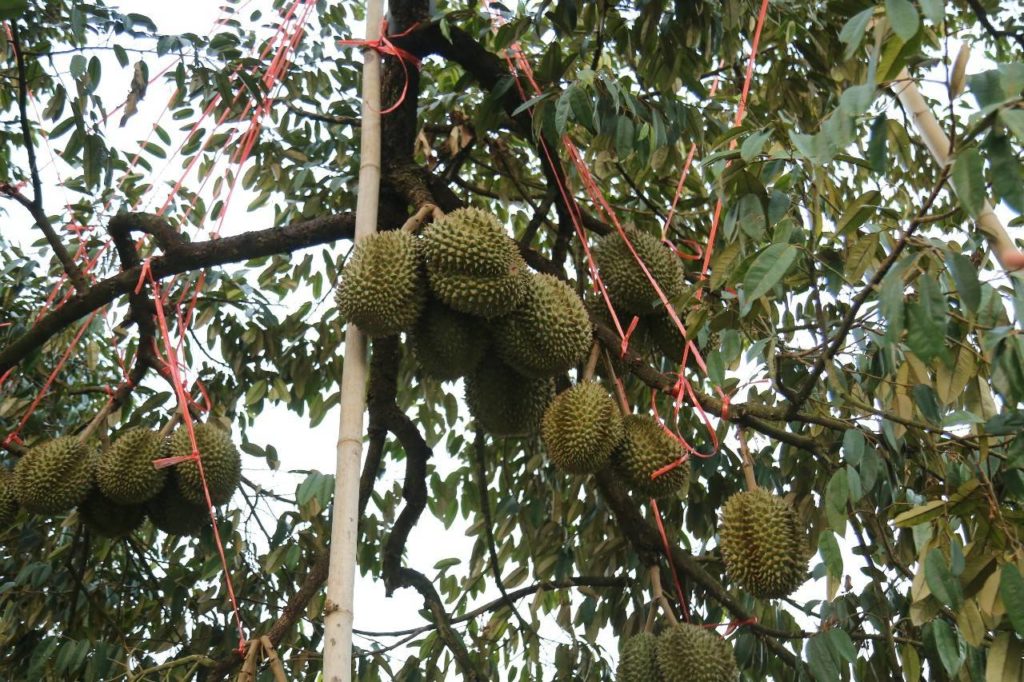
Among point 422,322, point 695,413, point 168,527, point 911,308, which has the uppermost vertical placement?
point 695,413

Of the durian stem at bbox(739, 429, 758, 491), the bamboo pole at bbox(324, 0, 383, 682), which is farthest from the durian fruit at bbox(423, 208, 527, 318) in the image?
the durian stem at bbox(739, 429, 758, 491)

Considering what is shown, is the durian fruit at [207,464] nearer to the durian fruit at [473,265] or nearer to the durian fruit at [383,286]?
the durian fruit at [383,286]

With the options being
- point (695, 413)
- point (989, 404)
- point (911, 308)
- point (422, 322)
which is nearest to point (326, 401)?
point (695, 413)

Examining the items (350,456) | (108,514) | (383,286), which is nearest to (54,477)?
(108,514)

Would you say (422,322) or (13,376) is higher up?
(13,376)

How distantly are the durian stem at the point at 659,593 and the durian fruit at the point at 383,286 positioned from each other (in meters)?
0.77

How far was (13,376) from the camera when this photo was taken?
2998mm

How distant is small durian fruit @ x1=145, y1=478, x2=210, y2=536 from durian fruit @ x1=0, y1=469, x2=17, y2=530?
283 mm

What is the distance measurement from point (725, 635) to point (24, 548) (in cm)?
207

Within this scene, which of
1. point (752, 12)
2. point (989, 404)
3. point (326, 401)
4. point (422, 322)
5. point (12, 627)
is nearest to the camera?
point (989, 404)

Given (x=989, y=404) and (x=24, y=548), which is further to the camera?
(x=24, y=548)

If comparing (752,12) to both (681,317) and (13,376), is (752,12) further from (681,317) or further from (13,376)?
(13,376)

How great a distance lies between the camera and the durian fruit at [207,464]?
1888 millimetres

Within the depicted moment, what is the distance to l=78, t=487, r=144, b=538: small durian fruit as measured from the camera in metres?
1.96
